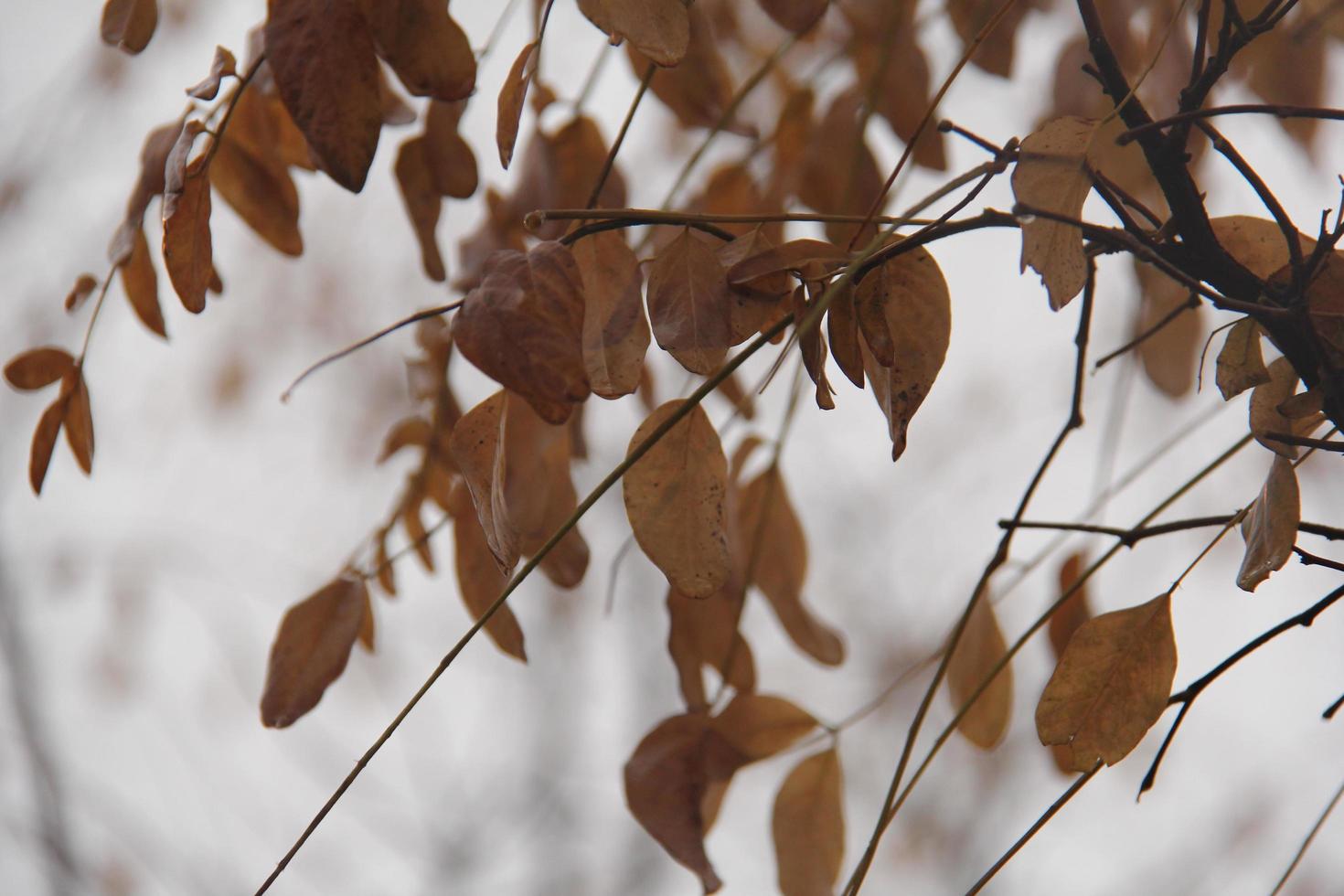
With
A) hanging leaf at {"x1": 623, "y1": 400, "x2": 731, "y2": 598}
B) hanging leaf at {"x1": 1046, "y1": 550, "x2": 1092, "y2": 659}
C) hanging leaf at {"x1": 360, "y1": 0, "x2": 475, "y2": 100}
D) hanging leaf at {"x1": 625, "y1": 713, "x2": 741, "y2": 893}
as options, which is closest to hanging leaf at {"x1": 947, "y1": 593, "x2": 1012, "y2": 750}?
hanging leaf at {"x1": 1046, "y1": 550, "x2": 1092, "y2": 659}

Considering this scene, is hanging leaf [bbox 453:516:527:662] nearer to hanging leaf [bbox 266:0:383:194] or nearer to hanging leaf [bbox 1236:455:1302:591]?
hanging leaf [bbox 266:0:383:194]

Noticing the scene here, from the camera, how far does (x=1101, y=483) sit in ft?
1.98

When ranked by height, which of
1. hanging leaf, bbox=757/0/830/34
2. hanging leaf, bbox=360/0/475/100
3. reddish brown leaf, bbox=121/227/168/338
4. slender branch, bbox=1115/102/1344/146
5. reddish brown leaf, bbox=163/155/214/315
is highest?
hanging leaf, bbox=757/0/830/34

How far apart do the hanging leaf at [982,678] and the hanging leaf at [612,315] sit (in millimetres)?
263

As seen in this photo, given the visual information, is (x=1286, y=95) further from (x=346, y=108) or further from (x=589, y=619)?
(x=589, y=619)

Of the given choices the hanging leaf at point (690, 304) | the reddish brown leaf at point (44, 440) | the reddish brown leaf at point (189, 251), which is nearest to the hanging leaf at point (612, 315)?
the hanging leaf at point (690, 304)

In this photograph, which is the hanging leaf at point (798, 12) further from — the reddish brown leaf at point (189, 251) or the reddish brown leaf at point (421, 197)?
the reddish brown leaf at point (189, 251)

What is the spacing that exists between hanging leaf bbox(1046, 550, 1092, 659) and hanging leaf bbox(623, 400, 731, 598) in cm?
23

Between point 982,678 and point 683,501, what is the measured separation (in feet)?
0.86

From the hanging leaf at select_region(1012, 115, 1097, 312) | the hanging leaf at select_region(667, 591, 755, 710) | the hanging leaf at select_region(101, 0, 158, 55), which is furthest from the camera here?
the hanging leaf at select_region(667, 591, 755, 710)

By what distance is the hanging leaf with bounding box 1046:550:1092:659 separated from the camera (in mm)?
508

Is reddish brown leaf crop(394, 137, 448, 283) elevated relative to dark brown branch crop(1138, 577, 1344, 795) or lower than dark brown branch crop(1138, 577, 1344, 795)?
elevated

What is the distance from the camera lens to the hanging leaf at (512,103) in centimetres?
33

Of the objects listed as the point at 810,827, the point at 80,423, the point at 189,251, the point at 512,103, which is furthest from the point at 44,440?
the point at 810,827
